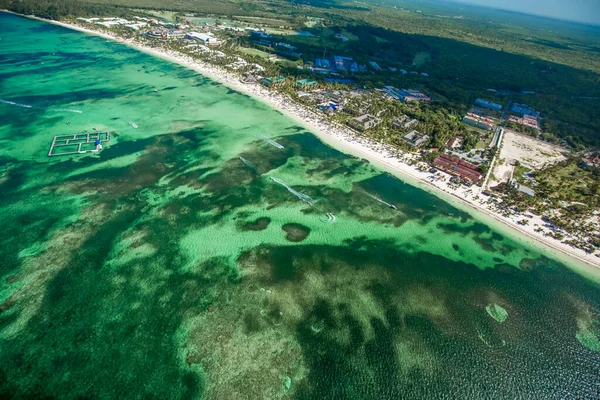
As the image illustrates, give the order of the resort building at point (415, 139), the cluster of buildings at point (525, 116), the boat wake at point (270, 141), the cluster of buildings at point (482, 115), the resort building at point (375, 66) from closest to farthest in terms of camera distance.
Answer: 1. the boat wake at point (270, 141)
2. the resort building at point (415, 139)
3. the cluster of buildings at point (482, 115)
4. the cluster of buildings at point (525, 116)
5. the resort building at point (375, 66)

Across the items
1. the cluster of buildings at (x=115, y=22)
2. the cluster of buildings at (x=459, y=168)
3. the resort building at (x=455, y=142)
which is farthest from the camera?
the cluster of buildings at (x=115, y=22)

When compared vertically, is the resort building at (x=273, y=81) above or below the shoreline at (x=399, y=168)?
above

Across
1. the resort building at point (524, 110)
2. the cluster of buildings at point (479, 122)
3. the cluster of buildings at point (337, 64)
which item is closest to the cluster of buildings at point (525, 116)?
the resort building at point (524, 110)

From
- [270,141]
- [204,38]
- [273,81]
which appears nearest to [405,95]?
[273,81]

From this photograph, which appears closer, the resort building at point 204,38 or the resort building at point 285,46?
the resort building at point 204,38

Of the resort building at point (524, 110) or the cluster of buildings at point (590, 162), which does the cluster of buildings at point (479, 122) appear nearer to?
the resort building at point (524, 110)

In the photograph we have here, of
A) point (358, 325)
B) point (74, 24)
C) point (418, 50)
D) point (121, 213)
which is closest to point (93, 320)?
point (121, 213)

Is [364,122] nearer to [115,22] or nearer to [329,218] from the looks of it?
[329,218]
